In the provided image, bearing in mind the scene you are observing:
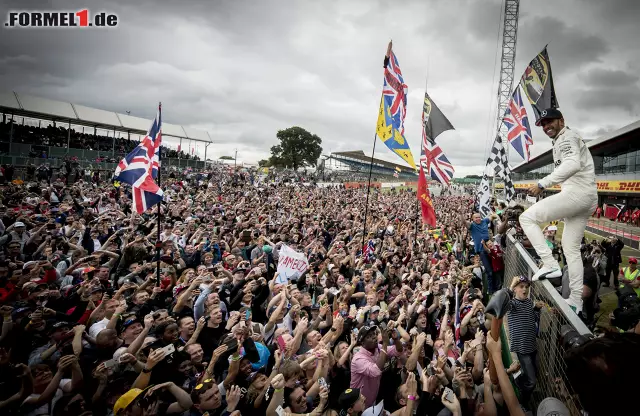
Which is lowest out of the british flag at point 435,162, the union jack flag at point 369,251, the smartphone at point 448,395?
the smartphone at point 448,395

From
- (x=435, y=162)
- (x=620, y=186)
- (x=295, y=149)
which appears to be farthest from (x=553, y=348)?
(x=295, y=149)

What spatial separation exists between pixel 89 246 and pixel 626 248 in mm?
25104

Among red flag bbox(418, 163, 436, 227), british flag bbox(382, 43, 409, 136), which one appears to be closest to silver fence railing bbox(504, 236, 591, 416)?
red flag bbox(418, 163, 436, 227)

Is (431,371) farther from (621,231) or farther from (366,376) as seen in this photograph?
(621,231)

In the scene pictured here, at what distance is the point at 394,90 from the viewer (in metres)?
9.32

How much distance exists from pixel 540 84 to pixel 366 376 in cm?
735

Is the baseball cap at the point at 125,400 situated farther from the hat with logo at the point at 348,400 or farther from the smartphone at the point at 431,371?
the smartphone at the point at 431,371

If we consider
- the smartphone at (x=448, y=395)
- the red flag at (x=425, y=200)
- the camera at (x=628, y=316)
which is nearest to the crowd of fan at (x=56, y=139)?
the red flag at (x=425, y=200)

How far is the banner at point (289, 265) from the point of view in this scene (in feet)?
22.8

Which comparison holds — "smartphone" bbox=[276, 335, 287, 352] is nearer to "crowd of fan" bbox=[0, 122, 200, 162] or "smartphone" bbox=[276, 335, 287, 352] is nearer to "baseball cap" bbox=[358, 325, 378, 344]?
"baseball cap" bbox=[358, 325, 378, 344]

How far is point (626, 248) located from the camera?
61.2 feet

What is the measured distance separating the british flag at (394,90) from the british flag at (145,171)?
18.8ft

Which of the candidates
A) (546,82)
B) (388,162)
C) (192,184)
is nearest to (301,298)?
(546,82)

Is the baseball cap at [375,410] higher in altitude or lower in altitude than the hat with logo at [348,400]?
lower
